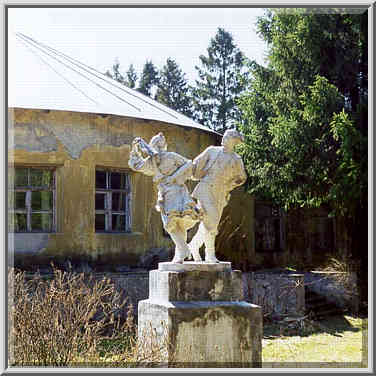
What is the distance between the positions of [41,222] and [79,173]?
1333mm

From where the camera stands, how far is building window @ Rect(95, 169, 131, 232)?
13.4 m

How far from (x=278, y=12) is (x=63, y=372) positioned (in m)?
11.3

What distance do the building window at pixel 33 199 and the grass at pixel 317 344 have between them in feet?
17.0

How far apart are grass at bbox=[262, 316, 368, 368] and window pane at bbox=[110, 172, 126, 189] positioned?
15.3ft

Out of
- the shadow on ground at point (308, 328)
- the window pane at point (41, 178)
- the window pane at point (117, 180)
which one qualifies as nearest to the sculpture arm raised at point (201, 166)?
the shadow on ground at point (308, 328)

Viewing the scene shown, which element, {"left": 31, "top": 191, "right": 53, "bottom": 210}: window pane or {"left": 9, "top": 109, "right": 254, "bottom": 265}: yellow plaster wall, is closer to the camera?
{"left": 9, "top": 109, "right": 254, "bottom": 265}: yellow plaster wall

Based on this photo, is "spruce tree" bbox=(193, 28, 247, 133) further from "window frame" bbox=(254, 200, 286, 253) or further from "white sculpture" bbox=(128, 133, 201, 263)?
"white sculpture" bbox=(128, 133, 201, 263)

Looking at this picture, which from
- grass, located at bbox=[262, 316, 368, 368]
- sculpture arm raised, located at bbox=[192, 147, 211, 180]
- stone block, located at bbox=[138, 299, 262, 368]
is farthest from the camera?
grass, located at bbox=[262, 316, 368, 368]

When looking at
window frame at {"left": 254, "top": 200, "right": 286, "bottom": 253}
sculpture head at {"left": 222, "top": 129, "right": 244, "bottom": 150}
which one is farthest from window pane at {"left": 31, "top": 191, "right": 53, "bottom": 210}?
window frame at {"left": 254, "top": 200, "right": 286, "bottom": 253}

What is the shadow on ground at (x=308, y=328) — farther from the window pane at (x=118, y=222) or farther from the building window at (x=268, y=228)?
the building window at (x=268, y=228)

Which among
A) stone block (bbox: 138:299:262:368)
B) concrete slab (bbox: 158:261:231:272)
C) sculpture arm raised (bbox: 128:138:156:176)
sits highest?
sculpture arm raised (bbox: 128:138:156:176)

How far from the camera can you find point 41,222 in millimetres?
12734

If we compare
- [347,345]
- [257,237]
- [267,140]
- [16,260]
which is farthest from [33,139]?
[257,237]

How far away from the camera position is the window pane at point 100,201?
13359 mm
